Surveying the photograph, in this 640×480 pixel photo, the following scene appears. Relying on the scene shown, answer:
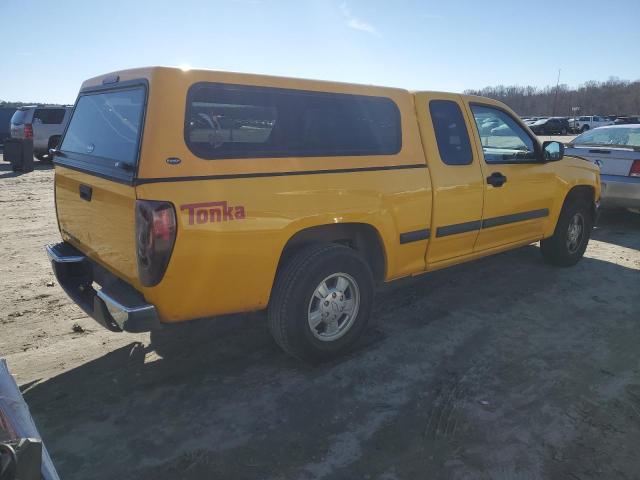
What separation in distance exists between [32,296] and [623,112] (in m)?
94.6

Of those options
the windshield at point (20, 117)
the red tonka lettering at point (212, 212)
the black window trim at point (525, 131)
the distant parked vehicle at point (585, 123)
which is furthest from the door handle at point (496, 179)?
the distant parked vehicle at point (585, 123)

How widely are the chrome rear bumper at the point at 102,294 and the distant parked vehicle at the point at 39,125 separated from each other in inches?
567

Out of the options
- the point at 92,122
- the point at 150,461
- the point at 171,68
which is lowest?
the point at 150,461

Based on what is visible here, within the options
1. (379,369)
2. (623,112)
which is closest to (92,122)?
(379,369)

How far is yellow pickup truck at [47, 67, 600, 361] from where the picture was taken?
2715 mm

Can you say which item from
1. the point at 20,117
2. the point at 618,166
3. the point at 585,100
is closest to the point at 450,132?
the point at 618,166

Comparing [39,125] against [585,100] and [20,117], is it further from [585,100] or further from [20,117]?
[585,100]

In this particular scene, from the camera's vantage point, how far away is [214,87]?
2.88 meters

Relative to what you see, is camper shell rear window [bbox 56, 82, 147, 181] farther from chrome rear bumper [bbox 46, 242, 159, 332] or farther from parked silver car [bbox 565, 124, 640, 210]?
parked silver car [bbox 565, 124, 640, 210]

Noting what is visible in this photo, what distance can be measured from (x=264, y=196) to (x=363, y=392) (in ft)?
4.66

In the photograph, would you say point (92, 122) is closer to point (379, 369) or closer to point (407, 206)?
point (407, 206)

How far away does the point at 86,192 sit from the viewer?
3.23 m

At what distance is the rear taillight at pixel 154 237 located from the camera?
2.60 m

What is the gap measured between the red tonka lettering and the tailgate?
315 millimetres
